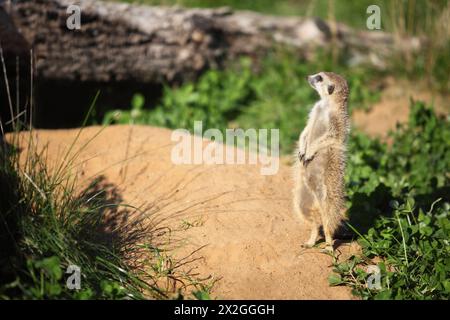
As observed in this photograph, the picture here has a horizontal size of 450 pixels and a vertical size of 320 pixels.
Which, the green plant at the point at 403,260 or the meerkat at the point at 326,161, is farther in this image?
the meerkat at the point at 326,161

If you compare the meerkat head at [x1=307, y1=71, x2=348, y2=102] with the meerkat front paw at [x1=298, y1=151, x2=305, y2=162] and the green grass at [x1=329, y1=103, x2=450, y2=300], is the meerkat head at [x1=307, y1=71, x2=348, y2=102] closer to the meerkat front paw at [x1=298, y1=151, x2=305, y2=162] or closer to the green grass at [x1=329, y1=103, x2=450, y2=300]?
the meerkat front paw at [x1=298, y1=151, x2=305, y2=162]

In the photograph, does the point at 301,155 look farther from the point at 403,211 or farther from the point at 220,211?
the point at 403,211

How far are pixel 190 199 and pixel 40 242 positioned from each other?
117cm

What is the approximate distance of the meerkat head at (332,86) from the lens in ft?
12.1

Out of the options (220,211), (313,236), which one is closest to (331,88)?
(313,236)

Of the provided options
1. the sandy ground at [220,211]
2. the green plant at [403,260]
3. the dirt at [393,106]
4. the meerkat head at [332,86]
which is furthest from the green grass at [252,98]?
the meerkat head at [332,86]

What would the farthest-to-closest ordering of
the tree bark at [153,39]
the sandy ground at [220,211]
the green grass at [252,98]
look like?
the green grass at [252,98] < the tree bark at [153,39] < the sandy ground at [220,211]

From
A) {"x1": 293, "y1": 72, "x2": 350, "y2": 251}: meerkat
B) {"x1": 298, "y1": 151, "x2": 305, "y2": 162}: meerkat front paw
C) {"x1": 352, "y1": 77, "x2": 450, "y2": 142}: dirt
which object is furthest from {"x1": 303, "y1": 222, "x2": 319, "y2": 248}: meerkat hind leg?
{"x1": 352, "y1": 77, "x2": 450, "y2": 142}: dirt

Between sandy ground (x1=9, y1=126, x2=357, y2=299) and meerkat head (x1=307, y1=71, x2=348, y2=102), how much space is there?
90 centimetres

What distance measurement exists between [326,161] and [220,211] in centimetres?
82

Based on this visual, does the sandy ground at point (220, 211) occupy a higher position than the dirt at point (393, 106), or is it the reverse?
the dirt at point (393, 106)

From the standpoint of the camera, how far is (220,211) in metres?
3.97

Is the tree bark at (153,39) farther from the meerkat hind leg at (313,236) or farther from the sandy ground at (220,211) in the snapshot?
the meerkat hind leg at (313,236)
